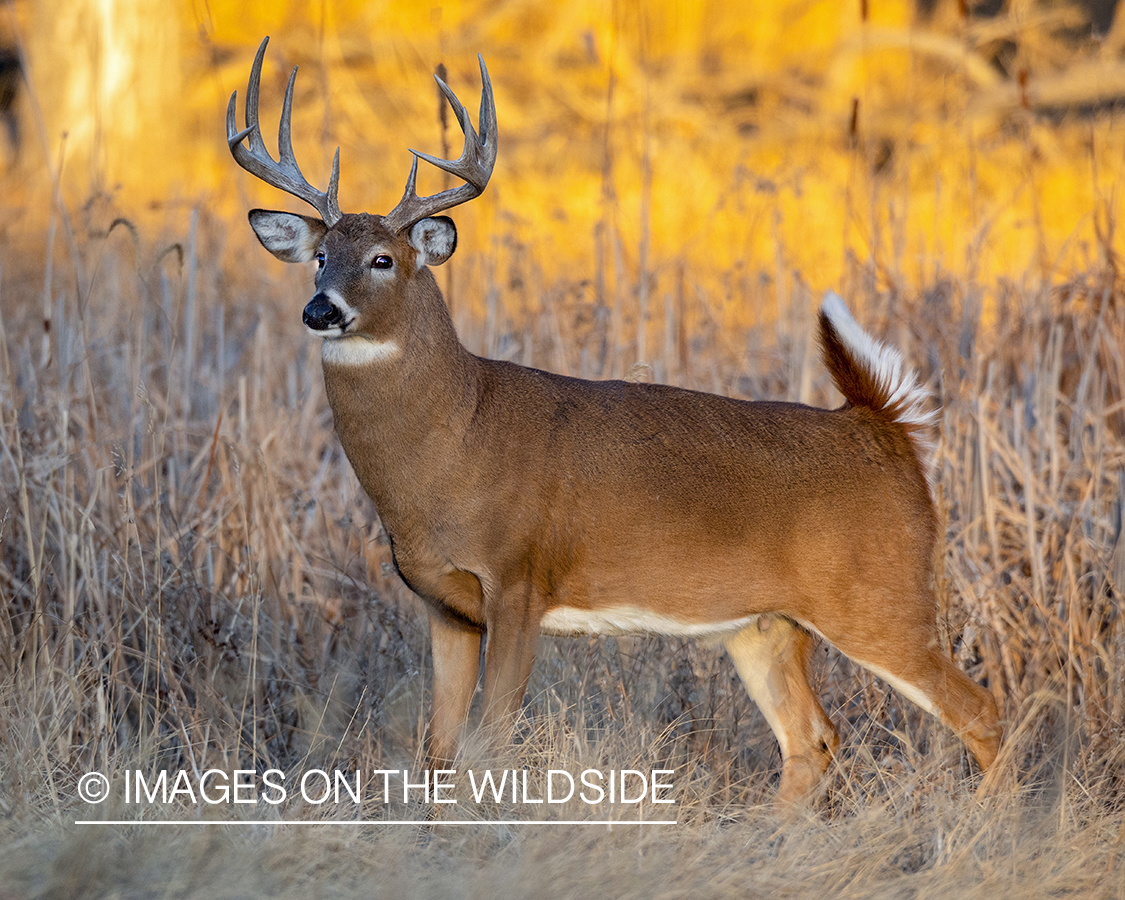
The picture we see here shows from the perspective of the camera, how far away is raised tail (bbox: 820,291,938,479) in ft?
13.2

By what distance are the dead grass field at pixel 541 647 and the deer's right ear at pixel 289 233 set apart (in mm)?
431

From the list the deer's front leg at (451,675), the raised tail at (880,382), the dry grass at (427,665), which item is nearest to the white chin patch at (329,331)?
the dry grass at (427,665)

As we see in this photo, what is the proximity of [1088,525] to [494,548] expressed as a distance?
95.8 inches

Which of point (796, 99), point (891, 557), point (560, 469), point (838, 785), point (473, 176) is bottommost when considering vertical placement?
point (838, 785)

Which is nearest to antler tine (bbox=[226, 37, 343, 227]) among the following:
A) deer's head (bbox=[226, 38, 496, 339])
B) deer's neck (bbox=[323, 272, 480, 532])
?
deer's head (bbox=[226, 38, 496, 339])

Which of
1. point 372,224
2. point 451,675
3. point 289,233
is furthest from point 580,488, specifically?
point 289,233

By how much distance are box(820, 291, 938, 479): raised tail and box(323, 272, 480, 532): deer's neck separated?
1.06 m

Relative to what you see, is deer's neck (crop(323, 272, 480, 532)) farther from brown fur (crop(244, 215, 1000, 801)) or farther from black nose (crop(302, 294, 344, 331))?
black nose (crop(302, 294, 344, 331))

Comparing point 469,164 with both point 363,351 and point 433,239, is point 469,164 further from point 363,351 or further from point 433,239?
point 363,351

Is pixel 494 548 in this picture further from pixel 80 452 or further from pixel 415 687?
pixel 80 452

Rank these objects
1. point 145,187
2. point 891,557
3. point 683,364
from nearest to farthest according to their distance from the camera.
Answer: point 891,557
point 683,364
point 145,187

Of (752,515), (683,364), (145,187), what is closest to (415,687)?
(752,515)

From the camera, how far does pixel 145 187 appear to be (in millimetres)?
8844

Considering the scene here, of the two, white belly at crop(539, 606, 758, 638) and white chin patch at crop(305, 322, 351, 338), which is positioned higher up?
white chin patch at crop(305, 322, 351, 338)
